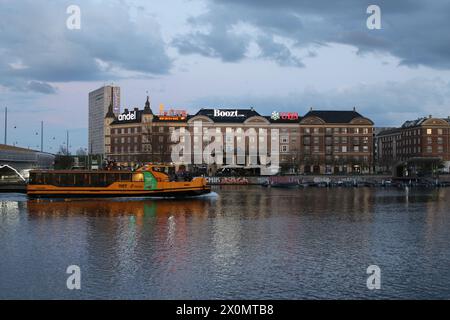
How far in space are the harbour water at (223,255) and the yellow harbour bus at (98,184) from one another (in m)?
18.9

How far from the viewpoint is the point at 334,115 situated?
15562 centimetres

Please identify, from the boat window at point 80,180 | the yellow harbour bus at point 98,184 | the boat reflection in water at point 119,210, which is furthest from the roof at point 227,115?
the boat reflection in water at point 119,210

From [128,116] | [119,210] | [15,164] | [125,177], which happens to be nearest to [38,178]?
[125,177]

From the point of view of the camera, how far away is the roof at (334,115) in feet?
504

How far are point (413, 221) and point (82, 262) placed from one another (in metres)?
26.2

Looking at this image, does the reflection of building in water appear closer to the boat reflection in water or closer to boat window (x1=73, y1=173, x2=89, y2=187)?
the boat reflection in water

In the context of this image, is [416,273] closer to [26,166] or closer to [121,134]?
[26,166]

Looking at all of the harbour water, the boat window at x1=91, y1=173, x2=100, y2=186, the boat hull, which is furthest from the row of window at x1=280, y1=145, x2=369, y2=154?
the harbour water

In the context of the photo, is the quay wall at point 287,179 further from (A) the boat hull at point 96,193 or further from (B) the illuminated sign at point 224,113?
(A) the boat hull at point 96,193

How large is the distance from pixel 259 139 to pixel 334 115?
2440cm

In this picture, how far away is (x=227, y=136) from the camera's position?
5817 inches

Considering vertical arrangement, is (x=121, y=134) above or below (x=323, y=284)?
above

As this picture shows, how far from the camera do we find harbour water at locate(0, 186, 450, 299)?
1892cm

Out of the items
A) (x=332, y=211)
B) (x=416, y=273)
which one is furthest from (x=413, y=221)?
(x=416, y=273)
